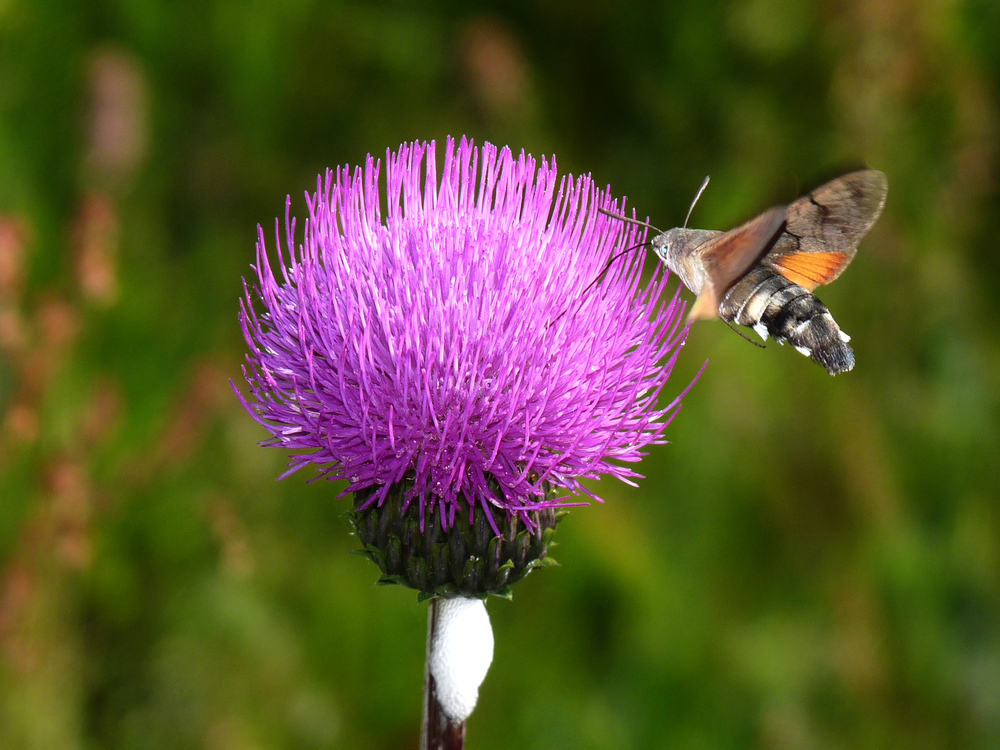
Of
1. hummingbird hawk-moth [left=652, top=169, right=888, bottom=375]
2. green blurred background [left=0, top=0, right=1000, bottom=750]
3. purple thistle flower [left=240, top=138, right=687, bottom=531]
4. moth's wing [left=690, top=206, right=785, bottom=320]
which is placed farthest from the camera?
green blurred background [left=0, top=0, right=1000, bottom=750]

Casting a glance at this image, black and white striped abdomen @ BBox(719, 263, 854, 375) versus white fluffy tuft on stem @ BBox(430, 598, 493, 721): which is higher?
black and white striped abdomen @ BBox(719, 263, 854, 375)

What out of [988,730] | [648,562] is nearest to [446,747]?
[648,562]

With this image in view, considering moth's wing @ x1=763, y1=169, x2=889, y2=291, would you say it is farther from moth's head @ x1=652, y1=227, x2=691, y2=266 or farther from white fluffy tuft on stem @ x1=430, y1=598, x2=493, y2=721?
white fluffy tuft on stem @ x1=430, y1=598, x2=493, y2=721

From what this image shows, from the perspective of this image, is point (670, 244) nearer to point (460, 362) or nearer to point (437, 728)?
point (460, 362)

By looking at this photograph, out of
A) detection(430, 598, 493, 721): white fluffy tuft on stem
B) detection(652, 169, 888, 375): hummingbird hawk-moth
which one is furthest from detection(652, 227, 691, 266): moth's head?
detection(430, 598, 493, 721): white fluffy tuft on stem

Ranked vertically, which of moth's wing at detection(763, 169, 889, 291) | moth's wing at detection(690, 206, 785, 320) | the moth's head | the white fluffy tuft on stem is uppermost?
moth's wing at detection(763, 169, 889, 291)

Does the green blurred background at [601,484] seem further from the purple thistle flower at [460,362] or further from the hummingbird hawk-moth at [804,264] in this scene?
the purple thistle flower at [460,362]

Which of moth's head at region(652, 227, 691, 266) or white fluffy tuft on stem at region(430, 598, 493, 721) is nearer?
white fluffy tuft on stem at region(430, 598, 493, 721)
